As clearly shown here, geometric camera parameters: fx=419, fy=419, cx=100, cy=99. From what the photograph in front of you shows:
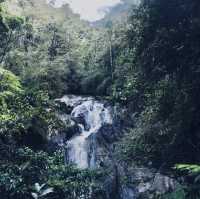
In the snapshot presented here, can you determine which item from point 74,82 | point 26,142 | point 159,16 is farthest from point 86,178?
point 74,82

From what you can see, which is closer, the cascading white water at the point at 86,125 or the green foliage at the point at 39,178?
the green foliage at the point at 39,178

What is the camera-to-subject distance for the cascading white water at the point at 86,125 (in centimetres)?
1959

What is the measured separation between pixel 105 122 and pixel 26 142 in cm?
400

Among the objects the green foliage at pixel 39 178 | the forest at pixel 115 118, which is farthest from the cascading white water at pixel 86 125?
the green foliage at pixel 39 178

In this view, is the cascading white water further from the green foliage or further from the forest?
the green foliage

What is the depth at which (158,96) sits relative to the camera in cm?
1274

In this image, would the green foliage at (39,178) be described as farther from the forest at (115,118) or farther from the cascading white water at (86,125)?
the cascading white water at (86,125)

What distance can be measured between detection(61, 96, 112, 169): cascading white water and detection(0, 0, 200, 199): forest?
0.05 m

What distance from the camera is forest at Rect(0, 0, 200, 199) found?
11688 mm

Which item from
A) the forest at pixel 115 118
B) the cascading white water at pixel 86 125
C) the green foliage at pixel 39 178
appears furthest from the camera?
the cascading white water at pixel 86 125

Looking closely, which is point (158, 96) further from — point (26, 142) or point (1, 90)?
point (1, 90)

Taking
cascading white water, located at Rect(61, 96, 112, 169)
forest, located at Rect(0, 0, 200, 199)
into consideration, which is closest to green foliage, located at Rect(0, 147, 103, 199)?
forest, located at Rect(0, 0, 200, 199)

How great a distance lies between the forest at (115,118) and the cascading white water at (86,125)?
5cm

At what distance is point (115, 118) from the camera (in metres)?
20.7
